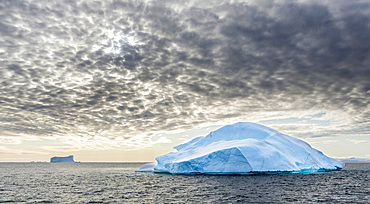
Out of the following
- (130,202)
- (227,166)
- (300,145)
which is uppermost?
(300,145)

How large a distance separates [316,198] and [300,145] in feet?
117

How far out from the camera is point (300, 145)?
57.6 m

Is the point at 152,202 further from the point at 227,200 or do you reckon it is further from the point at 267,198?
the point at 267,198

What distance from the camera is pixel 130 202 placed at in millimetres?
23406

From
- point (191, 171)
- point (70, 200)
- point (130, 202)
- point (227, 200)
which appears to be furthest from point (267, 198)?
point (191, 171)

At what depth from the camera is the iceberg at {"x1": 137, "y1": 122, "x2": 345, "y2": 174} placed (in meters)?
44.8

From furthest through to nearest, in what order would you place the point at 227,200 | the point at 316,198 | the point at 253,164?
the point at 253,164 < the point at 316,198 < the point at 227,200

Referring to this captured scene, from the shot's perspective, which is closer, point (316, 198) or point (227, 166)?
point (316, 198)

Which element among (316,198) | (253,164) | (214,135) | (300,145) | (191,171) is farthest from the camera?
(214,135)

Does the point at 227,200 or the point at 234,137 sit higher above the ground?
the point at 234,137

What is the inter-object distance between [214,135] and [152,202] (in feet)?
134

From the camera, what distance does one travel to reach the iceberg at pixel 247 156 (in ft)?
147

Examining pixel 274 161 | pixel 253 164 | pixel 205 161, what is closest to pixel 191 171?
pixel 205 161

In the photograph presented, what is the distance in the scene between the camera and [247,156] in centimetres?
4469
